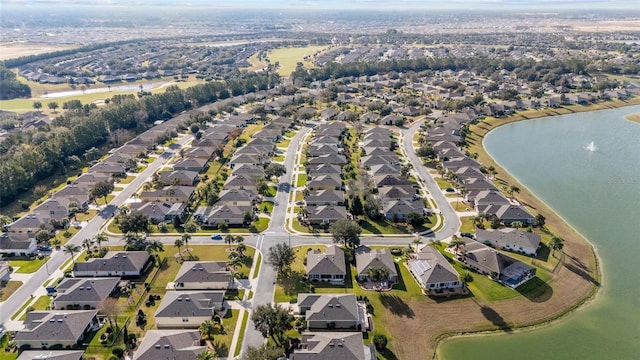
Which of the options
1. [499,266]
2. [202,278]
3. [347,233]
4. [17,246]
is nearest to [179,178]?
[17,246]

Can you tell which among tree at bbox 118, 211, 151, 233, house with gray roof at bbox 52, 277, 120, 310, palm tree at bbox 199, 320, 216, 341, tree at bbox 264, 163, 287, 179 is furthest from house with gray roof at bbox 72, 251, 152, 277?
tree at bbox 264, 163, 287, 179

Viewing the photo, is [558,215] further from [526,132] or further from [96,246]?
[96,246]

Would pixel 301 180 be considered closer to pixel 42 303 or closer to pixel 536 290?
pixel 536 290

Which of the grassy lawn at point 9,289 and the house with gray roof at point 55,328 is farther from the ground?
the house with gray roof at point 55,328

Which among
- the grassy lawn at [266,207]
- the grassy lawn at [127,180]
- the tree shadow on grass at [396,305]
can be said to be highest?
the grassy lawn at [127,180]

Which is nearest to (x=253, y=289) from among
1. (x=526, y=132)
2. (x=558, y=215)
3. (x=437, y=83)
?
(x=558, y=215)

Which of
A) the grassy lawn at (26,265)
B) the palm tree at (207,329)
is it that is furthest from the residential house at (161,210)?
the palm tree at (207,329)

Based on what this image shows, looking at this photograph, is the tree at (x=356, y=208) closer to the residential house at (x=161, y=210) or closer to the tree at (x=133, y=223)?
the residential house at (x=161, y=210)

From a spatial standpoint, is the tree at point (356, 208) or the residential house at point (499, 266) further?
the tree at point (356, 208)
